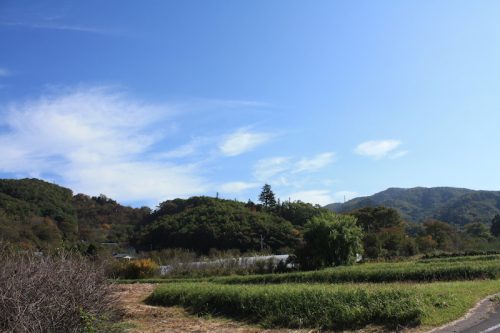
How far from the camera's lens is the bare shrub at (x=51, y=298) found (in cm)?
762

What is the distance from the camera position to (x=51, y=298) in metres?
8.08

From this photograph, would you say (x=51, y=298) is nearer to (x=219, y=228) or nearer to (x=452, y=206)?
(x=219, y=228)

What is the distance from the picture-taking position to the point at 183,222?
66312 mm

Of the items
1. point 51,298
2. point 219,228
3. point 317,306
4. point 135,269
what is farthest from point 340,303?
point 219,228

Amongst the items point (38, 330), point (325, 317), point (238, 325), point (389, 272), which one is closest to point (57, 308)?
point (38, 330)

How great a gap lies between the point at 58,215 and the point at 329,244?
57592 mm

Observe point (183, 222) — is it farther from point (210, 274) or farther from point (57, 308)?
point (57, 308)

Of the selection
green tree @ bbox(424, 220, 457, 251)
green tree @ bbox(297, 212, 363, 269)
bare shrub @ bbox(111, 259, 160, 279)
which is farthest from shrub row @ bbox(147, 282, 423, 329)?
green tree @ bbox(424, 220, 457, 251)

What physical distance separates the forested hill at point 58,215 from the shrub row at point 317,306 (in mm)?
37891

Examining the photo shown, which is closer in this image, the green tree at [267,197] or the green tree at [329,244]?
the green tree at [329,244]

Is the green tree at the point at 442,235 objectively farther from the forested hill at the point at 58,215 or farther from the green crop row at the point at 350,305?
the forested hill at the point at 58,215

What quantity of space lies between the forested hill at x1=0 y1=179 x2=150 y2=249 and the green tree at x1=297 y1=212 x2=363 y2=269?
29.2 metres

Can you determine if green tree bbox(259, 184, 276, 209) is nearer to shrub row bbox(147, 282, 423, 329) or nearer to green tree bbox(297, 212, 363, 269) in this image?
green tree bbox(297, 212, 363, 269)

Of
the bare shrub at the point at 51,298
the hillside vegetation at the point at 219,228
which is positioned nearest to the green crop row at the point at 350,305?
the bare shrub at the point at 51,298
